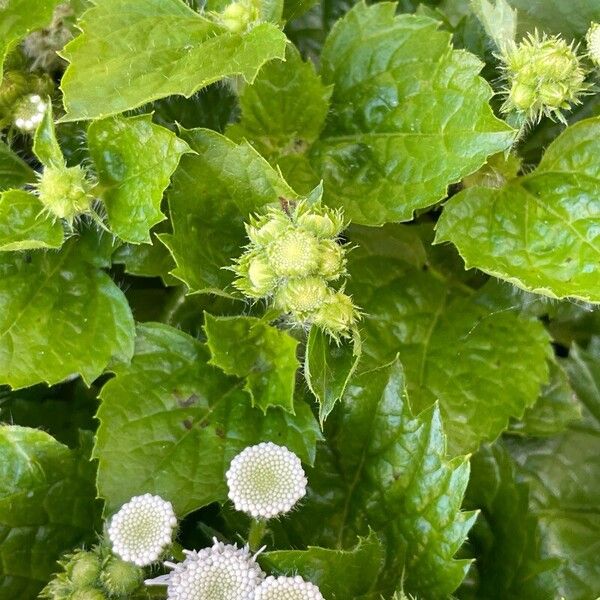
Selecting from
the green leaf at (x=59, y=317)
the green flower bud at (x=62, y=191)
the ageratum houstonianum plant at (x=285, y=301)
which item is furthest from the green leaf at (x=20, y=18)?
the green leaf at (x=59, y=317)

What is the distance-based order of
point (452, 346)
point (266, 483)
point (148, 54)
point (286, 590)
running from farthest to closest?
1. point (452, 346)
2. point (148, 54)
3. point (266, 483)
4. point (286, 590)

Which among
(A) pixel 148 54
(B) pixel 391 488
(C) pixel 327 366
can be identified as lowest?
(B) pixel 391 488

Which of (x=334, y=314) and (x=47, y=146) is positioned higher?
(x=47, y=146)

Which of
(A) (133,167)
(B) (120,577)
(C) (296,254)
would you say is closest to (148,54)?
(A) (133,167)

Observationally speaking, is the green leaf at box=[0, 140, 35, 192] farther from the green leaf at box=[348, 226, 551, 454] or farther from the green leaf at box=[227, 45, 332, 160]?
the green leaf at box=[348, 226, 551, 454]

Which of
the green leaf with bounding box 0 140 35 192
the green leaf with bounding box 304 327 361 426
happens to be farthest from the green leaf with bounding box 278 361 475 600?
the green leaf with bounding box 0 140 35 192

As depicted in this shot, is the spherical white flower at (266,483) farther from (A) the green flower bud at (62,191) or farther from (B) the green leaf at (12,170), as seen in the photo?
(B) the green leaf at (12,170)

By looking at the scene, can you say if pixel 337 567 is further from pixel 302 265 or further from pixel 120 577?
pixel 302 265
